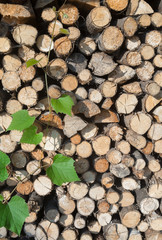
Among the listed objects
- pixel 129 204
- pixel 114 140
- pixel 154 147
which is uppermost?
pixel 114 140

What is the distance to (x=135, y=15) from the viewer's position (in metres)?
1.80

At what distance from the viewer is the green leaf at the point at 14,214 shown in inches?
59.0

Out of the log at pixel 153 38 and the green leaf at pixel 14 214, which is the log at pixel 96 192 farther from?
the log at pixel 153 38

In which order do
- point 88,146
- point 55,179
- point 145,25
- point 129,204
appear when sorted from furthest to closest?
point 129,204 → point 88,146 → point 145,25 → point 55,179

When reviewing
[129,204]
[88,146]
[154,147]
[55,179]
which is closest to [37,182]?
[55,179]

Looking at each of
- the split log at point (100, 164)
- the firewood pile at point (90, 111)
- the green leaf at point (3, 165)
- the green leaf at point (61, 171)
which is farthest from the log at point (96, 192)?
the green leaf at point (3, 165)

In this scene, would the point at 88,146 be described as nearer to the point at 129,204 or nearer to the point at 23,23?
the point at 129,204

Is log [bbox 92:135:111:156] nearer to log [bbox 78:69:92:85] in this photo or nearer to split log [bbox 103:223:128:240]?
log [bbox 78:69:92:85]

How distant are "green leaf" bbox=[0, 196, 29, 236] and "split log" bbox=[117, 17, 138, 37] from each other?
1.48m

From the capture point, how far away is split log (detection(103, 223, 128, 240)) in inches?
85.4

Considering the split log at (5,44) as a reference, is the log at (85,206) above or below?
below

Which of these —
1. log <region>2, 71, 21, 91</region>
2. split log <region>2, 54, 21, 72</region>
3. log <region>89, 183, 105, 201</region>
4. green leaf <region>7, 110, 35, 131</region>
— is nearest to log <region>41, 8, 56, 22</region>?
split log <region>2, 54, 21, 72</region>

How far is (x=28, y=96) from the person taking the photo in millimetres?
1701

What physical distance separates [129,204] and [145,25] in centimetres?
164
